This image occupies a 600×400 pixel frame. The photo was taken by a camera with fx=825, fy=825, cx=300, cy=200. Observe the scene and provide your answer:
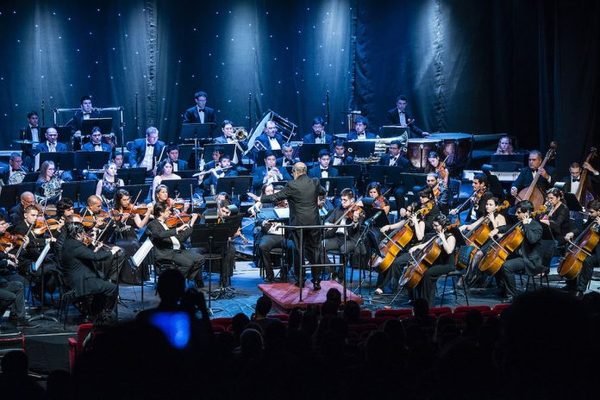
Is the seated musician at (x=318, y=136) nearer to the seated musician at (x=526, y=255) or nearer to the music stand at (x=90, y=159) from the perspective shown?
the music stand at (x=90, y=159)

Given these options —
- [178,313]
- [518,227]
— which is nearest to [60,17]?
[518,227]

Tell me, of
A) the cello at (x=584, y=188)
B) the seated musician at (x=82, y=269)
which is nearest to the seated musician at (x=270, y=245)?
the seated musician at (x=82, y=269)

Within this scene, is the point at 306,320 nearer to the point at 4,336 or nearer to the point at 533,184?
the point at 4,336

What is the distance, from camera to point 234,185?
13.3 meters

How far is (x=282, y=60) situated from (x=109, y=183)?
7.48 metres

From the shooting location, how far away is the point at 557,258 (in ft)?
46.2

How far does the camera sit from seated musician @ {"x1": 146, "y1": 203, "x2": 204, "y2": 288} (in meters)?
11.5

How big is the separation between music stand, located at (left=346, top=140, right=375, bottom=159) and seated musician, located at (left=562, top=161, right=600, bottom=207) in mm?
3685

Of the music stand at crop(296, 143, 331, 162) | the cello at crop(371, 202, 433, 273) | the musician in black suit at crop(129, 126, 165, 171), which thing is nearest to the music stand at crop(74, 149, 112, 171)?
the musician in black suit at crop(129, 126, 165, 171)

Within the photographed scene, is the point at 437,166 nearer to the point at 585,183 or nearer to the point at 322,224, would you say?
the point at 585,183

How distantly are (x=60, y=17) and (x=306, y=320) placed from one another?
14.4 m

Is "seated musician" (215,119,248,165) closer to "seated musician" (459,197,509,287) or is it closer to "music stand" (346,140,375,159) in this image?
"music stand" (346,140,375,159)

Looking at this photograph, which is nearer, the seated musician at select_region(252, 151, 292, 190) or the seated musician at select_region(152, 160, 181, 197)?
the seated musician at select_region(152, 160, 181, 197)

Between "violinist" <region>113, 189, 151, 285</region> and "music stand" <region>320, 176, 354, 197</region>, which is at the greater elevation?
"music stand" <region>320, 176, 354, 197</region>
